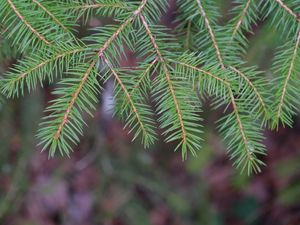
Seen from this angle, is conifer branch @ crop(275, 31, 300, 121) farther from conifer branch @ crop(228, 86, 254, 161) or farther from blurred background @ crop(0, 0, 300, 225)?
blurred background @ crop(0, 0, 300, 225)

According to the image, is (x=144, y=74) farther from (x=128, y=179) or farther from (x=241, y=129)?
(x=128, y=179)

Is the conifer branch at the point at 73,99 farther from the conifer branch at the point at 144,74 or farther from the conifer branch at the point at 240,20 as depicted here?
the conifer branch at the point at 240,20

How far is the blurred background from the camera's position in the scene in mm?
1857

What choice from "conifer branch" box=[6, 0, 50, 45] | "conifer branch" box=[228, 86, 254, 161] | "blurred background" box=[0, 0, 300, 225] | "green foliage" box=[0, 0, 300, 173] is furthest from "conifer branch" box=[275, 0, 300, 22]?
"conifer branch" box=[6, 0, 50, 45]

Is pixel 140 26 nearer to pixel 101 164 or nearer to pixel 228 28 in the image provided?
pixel 228 28

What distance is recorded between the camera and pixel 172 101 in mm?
956

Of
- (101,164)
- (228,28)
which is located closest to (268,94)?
Answer: (228,28)

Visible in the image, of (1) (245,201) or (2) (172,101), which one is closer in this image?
(2) (172,101)

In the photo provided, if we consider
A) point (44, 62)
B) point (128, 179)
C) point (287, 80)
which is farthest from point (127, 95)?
point (128, 179)

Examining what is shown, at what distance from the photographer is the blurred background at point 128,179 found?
6.09 feet

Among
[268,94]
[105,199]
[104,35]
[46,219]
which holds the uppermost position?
[104,35]

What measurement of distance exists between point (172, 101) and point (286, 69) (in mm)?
257

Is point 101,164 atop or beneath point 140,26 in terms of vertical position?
beneath

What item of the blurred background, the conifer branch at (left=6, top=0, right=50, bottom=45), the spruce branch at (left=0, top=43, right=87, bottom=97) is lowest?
the blurred background
